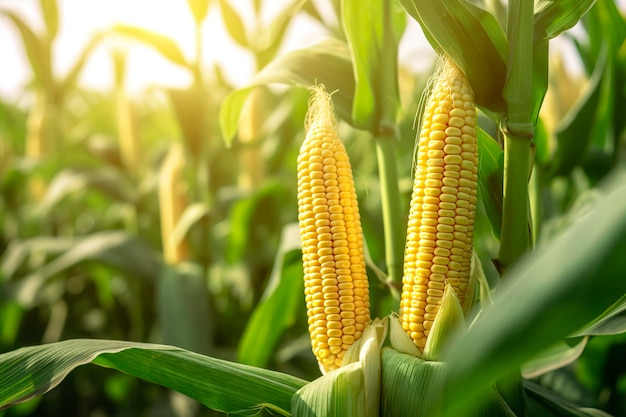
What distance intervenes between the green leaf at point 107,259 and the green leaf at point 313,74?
4.12 feet

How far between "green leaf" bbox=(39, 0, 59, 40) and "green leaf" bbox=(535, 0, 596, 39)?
10.6 ft

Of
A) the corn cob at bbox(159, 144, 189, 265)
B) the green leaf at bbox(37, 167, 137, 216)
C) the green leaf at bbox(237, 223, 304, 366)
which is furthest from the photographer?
the green leaf at bbox(37, 167, 137, 216)

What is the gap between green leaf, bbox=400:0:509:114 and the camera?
90 cm

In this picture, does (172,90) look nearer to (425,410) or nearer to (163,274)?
(163,274)

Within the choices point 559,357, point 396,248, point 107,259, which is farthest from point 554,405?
point 107,259

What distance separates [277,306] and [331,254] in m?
0.78

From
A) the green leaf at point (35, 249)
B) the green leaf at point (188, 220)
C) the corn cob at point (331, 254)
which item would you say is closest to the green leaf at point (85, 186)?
the green leaf at point (35, 249)

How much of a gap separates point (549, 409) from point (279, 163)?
8.81 feet

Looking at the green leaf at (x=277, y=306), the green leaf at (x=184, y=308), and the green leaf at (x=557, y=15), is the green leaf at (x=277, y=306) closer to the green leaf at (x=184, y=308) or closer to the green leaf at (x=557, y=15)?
the green leaf at (x=184, y=308)

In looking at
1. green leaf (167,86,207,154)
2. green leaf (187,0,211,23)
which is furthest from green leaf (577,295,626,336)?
green leaf (187,0,211,23)

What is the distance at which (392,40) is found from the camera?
47.6 inches

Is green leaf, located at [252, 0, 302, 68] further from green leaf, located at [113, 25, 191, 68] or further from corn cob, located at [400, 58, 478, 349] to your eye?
corn cob, located at [400, 58, 478, 349]

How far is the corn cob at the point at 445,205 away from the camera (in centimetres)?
91

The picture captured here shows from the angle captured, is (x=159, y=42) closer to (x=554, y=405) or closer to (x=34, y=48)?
(x=34, y=48)
